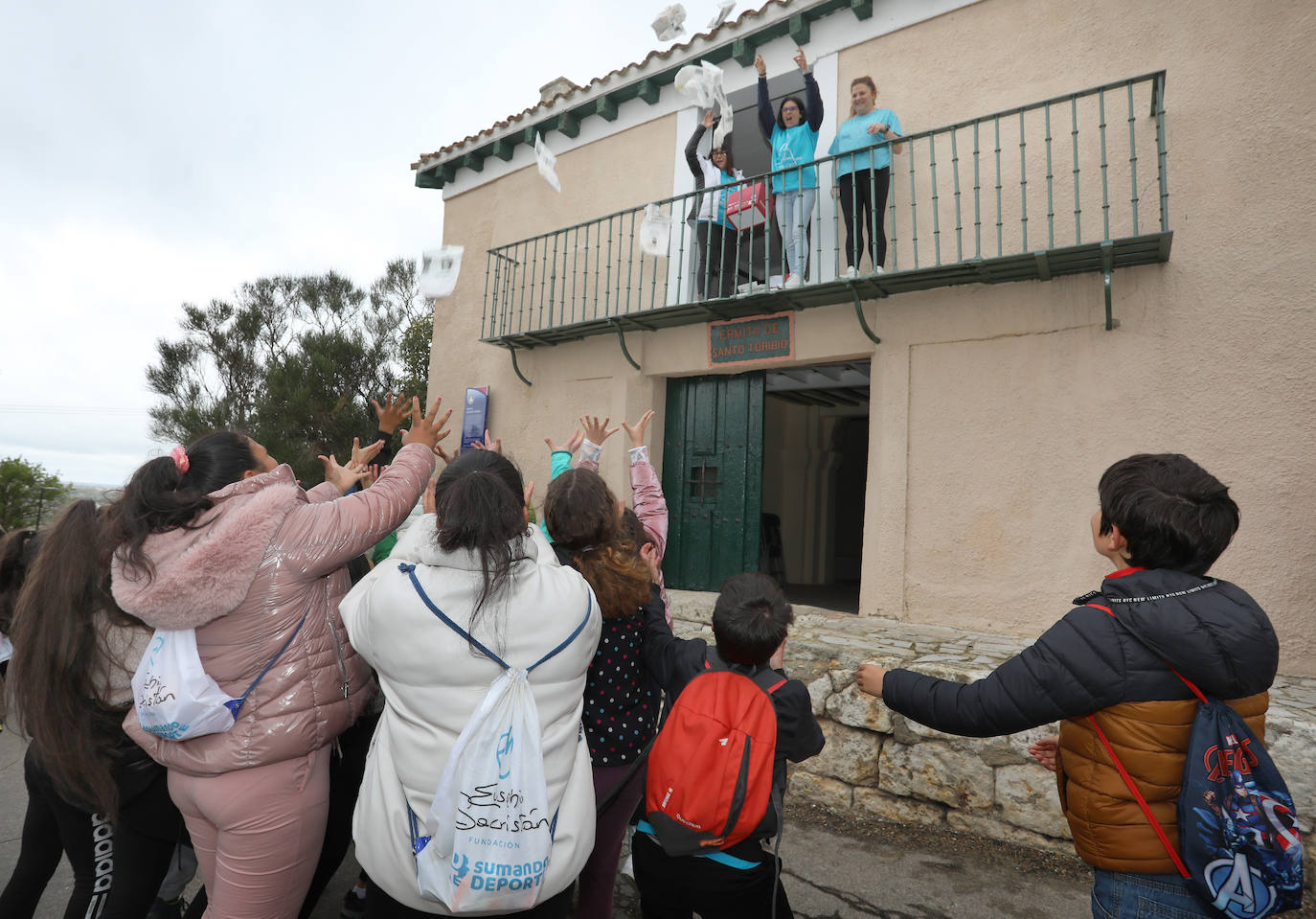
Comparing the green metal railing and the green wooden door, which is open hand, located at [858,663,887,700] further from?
the green wooden door

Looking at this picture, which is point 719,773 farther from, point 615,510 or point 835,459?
point 835,459

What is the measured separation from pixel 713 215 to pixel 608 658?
4.94 meters

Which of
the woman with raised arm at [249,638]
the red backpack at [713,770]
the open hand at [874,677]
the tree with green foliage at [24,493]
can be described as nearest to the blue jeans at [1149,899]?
the open hand at [874,677]

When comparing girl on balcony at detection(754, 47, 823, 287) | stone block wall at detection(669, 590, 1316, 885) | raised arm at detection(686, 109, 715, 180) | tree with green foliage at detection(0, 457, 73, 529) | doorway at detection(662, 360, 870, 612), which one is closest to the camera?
stone block wall at detection(669, 590, 1316, 885)

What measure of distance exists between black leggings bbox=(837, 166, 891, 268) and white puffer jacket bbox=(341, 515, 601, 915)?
14.2 ft

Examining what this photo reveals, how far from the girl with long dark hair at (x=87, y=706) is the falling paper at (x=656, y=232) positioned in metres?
5.30

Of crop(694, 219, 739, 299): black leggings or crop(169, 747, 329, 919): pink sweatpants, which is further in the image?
crop(694, 219, 739, 299): black leggings

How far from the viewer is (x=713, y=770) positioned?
173 centimetres

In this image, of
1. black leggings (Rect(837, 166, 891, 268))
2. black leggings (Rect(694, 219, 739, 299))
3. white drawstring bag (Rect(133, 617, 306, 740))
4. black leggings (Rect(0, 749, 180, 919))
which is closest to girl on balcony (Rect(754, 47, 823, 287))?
black leggings (Rect(837, 166, 891, 268))

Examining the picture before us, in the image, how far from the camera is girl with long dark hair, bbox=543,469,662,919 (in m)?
2.04

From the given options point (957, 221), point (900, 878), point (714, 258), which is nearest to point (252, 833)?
point (900, 878)

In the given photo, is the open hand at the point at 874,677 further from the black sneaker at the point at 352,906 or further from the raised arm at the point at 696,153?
the raised arm at the point at 696,153

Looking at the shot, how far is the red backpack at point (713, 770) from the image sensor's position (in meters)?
1.72

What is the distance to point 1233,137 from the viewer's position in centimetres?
436
